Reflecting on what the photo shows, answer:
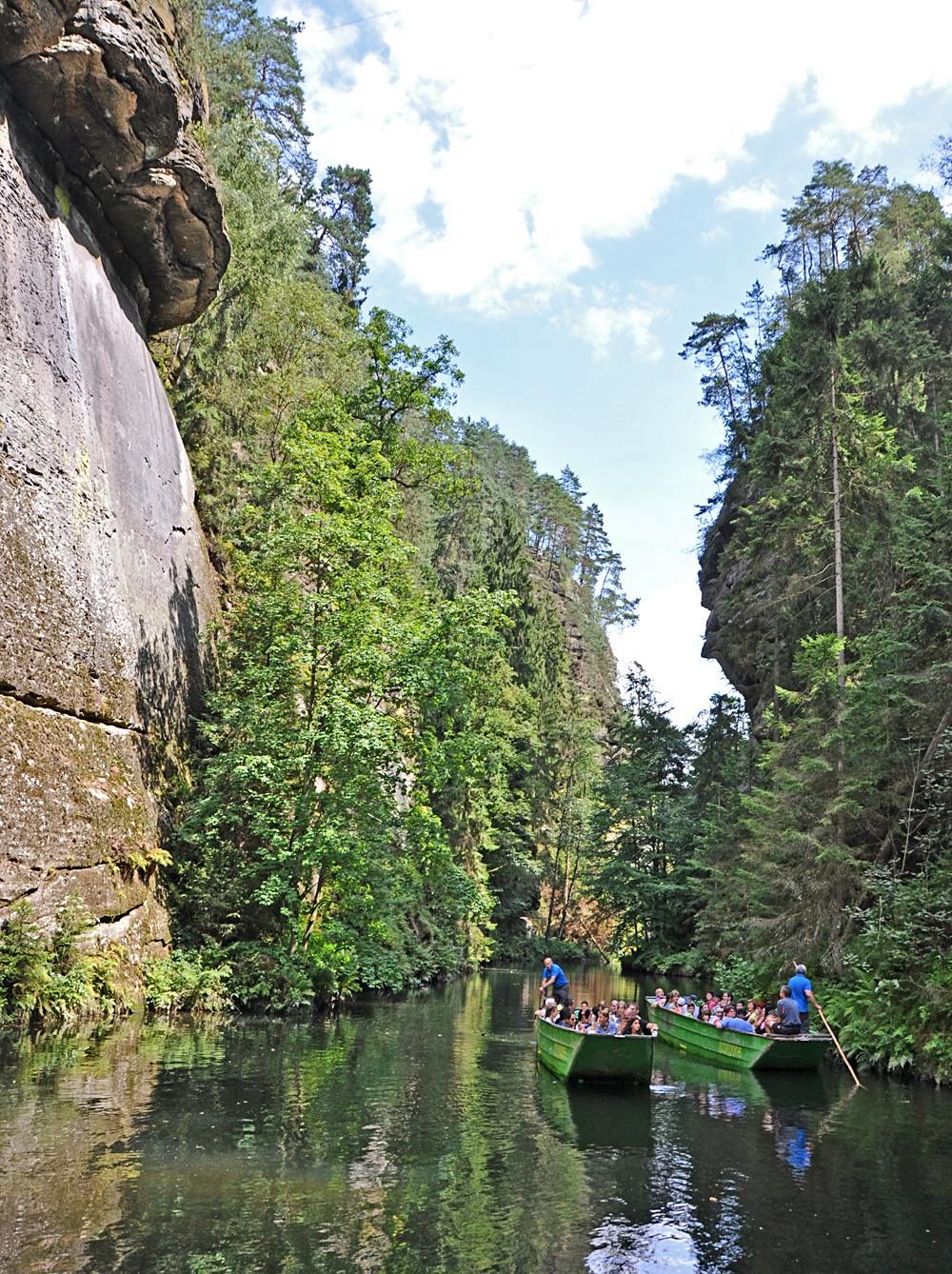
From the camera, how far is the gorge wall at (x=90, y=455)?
15.9 m

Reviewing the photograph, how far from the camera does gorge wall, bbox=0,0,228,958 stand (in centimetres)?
1592

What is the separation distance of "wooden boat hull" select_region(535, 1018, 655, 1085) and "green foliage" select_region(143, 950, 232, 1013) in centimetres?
713

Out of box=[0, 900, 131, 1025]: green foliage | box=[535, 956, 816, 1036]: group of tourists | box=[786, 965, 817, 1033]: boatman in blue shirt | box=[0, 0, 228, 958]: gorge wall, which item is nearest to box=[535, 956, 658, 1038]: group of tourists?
box=[535, 956, 816, 1036]: group of tourists

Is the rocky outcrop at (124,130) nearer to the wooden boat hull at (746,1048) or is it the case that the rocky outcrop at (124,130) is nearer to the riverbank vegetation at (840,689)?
the riverbank vegetation at (840,689)

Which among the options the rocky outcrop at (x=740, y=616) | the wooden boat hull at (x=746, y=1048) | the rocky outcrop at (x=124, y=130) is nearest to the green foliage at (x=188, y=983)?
the wooden boat hull at (x=746, y=1048)

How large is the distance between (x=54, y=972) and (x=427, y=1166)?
8025 mm

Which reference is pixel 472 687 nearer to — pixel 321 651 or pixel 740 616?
pixel 321 651

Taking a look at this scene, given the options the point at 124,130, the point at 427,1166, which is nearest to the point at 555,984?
the point at 427,1166

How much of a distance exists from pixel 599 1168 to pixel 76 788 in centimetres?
1104

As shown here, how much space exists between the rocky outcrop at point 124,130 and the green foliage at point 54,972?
15137 millimetres

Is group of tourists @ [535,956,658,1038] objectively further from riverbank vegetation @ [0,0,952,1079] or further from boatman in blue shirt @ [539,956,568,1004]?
riverbank vegetation @ [0,0,952,1079]

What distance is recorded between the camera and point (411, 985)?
2806cm

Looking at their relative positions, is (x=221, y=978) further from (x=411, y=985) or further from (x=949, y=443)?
(x=949, y=443)

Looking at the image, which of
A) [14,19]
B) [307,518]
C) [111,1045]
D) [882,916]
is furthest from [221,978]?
[14,19]
